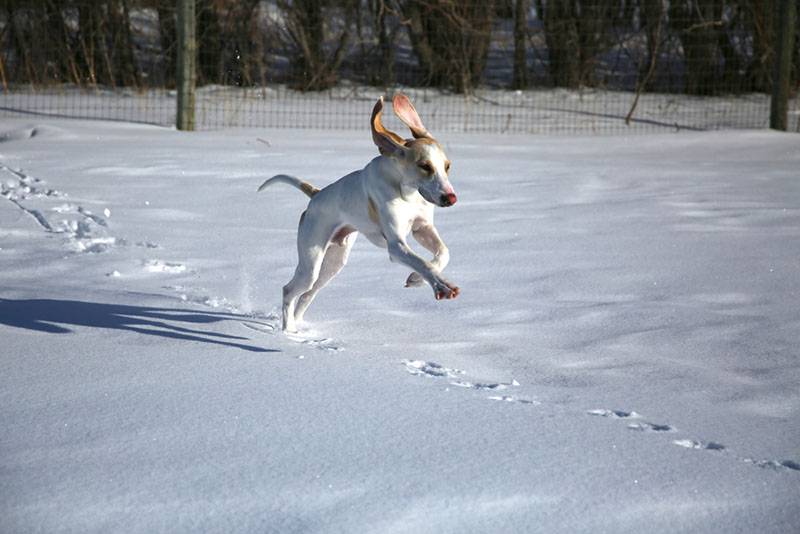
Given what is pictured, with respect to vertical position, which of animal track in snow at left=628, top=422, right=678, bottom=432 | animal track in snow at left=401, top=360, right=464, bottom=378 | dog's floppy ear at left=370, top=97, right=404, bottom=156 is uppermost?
dog's floppy ear at left=370, top=97, right=404, bottom=156

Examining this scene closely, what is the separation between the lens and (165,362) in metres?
3.36

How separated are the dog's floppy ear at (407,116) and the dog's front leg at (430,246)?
0.34 meters

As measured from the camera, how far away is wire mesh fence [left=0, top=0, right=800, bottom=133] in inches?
534

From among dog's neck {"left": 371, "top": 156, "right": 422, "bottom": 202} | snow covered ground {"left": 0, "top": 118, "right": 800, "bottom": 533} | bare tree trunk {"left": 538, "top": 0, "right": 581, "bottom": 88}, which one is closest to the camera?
snow covered ground {"left": 0, "top": 118, "right": 800, "bottom": 533}

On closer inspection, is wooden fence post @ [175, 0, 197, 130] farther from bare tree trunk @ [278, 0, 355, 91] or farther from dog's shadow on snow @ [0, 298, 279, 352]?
Answer: dog's shadow on snow @ [0, 298, 279, 352]

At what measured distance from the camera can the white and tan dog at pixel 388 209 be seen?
3293 millimetres

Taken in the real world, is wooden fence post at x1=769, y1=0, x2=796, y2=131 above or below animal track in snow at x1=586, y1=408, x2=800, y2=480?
above

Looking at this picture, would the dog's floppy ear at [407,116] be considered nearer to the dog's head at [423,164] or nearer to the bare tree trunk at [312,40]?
the dog's head at [423,164]

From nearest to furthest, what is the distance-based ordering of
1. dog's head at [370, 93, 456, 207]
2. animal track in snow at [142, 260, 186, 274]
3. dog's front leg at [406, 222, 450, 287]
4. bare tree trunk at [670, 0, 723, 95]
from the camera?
1. dog's head at [370, 93, 456, 207]
2. dog's front leg at [406, 222, 450, 287]
3. animal track in snow at [142, 260, 186, 274]
4. bare tree trunk at [670, 0, 723, 95]

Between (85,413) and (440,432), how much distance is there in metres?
1.06

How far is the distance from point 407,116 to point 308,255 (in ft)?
2.20

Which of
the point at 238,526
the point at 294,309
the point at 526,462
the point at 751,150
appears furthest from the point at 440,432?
the point at 751,150

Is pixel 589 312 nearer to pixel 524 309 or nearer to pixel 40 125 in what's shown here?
pixel 524 309

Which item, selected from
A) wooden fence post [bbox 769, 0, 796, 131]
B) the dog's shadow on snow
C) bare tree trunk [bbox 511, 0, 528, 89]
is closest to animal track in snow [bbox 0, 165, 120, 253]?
the dog's shadow on snow
